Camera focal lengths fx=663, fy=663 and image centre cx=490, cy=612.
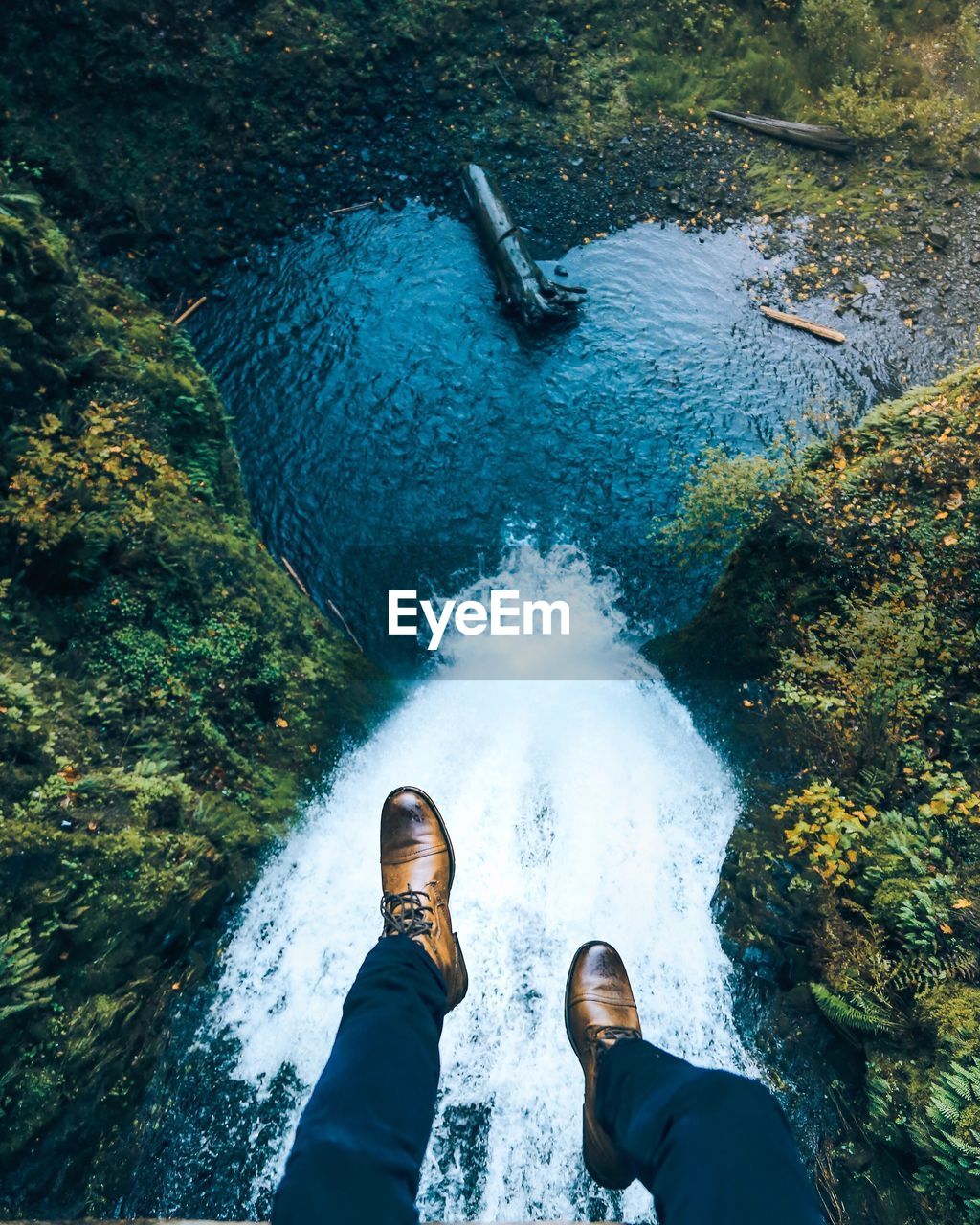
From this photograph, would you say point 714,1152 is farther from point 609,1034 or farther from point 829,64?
point 829,64

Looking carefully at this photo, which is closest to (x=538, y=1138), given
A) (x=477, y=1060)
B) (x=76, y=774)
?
(x=477, y=1060)

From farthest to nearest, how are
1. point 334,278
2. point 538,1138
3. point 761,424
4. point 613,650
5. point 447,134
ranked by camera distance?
point 447,134, point 334,278, point 761,424, point 613,650, point 538,1138

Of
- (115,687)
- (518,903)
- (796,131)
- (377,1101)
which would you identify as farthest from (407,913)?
(796,131)

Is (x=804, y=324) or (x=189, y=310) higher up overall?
(x=804, y=324)

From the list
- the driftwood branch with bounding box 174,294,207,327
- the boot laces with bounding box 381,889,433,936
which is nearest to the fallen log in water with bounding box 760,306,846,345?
the driftwood branch with bounding box 174,294,207,327

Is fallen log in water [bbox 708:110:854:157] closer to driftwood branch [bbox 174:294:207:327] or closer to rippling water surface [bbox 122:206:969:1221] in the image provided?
rippling water surface [bbox 122:206:969:1221]

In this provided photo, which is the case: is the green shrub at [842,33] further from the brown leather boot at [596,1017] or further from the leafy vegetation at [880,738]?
the brown leather boot at [596,1017]

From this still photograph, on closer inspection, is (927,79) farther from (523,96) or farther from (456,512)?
(456,512)
